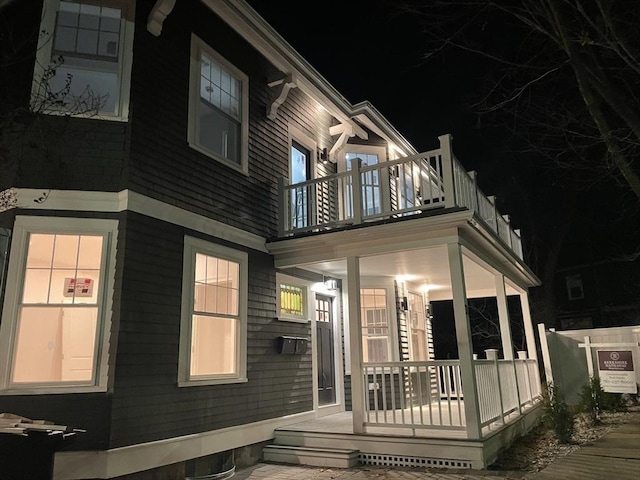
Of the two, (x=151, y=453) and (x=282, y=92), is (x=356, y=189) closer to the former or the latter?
(x=282, y=92)

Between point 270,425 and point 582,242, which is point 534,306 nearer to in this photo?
point 582,242

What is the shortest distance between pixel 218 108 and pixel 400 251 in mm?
3704

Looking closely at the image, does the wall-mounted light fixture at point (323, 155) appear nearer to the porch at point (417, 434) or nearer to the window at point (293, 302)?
the window at point (293, 302)

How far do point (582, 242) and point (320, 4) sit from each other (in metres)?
22.5

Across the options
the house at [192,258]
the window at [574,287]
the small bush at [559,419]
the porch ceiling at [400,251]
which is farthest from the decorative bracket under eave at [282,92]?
the window at [574,287]

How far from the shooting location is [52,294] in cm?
585

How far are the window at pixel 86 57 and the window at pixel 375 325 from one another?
6176 mm

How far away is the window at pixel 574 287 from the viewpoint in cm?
2726

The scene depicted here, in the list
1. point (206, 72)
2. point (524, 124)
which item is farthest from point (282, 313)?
point (524, 124)

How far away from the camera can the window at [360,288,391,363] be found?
9.95 metres

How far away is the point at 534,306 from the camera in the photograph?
21750 millimetres

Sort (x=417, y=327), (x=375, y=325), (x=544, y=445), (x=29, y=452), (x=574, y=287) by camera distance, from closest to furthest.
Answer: (x=29, y=452) < (x=544, y=445) < (x=375, y=325) < (x=417, y=327) < (x=574, y=287)

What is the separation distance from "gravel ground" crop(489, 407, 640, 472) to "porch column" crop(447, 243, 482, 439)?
648 millimetres

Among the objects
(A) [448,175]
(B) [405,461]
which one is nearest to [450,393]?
(B) [405,461]
